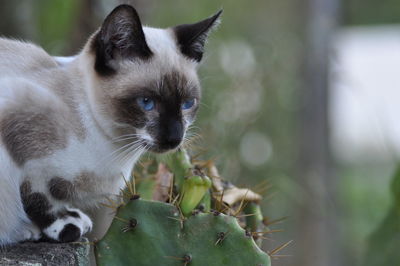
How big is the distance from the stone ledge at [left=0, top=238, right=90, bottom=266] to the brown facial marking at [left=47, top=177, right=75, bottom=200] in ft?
0.62

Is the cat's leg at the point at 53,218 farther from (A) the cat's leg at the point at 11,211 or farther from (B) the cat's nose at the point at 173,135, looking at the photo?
(B) the cat's nose at the point at 173,135

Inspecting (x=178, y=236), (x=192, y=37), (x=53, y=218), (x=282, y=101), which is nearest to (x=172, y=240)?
(x=178, y=236)

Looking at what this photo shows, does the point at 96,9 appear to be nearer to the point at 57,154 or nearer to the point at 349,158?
the point at 57,154

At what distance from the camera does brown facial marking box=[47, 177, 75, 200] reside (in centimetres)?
A: 234

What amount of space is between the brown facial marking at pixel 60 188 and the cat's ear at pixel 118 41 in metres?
0.43

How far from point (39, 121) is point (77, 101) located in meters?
0.19

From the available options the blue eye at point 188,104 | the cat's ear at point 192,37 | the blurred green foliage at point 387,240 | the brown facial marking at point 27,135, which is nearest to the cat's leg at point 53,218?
the brown facial marking at point 27,135

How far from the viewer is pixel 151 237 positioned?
2.21 metres

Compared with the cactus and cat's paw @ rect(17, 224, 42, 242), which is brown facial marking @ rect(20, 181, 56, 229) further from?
the cactus

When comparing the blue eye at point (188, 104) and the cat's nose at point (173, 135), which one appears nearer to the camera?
the cat's nose at point (173, 135)

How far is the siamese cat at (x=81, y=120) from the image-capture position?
2279 millimetres

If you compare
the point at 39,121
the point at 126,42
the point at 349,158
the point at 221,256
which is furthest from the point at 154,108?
the point at 349,158

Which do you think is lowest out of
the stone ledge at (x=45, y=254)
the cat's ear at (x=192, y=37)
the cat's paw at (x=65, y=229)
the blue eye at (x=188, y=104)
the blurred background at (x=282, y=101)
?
the blurred background at (x=282, y=101)

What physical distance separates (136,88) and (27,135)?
0.43 metres
